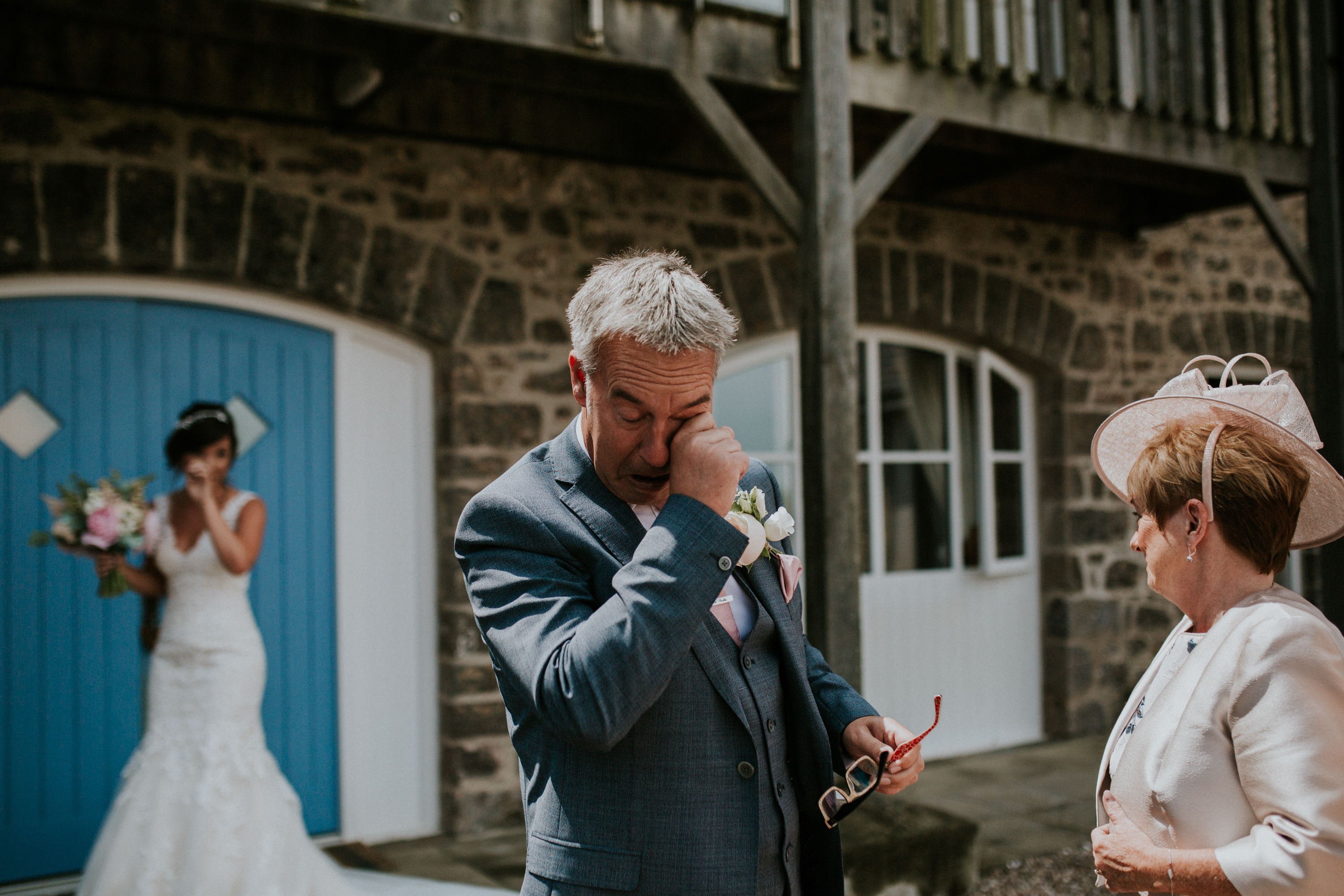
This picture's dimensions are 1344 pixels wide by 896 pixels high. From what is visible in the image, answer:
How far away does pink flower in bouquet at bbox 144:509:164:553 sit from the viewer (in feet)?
11.8

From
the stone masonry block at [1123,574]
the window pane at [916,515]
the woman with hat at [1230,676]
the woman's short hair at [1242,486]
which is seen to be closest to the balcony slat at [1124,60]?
the window pane at [916,515]

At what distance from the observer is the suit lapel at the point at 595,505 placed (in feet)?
4.99

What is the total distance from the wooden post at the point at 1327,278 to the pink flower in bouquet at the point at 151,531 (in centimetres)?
541

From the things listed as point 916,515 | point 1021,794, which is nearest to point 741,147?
point 916,515

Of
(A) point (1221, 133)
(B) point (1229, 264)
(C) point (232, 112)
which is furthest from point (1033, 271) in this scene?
(C) point (232, 112)

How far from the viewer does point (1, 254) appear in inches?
146

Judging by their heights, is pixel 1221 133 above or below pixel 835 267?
above

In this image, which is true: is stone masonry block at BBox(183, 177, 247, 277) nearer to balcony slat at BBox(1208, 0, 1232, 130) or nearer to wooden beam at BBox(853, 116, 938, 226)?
wooden beam at BBox(853, 116, 938, 226)

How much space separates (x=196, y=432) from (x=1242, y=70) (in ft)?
17.6

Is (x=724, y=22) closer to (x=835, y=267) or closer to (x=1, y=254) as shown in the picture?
(x=835, y=267)

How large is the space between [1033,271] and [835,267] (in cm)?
291

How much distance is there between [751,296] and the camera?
5266 mm

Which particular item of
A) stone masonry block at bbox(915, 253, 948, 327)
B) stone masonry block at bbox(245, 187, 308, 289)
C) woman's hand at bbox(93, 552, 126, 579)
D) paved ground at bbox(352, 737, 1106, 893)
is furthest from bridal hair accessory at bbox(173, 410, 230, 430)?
stone masonry block at bbox(915, 253, 948, 327)

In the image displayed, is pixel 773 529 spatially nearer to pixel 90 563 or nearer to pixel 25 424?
pixel 90 563
